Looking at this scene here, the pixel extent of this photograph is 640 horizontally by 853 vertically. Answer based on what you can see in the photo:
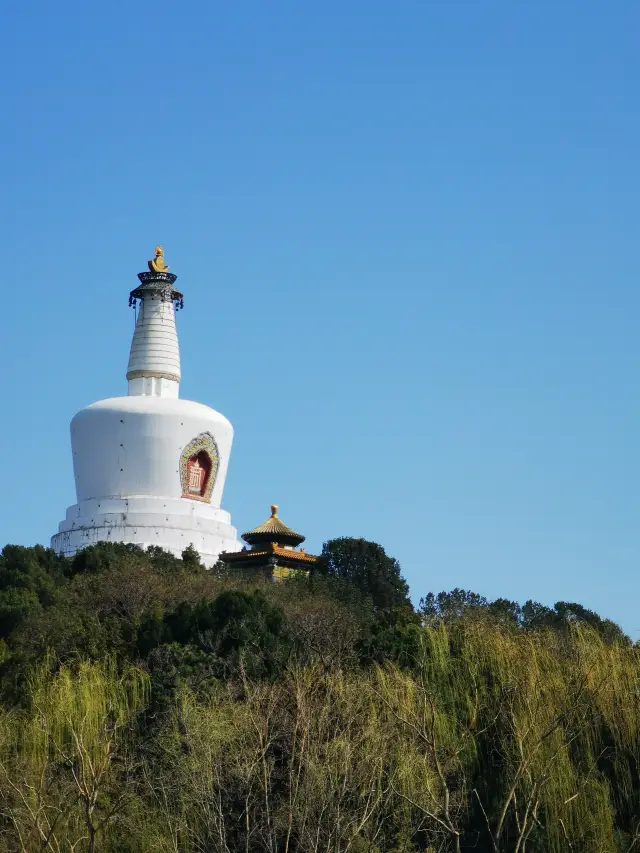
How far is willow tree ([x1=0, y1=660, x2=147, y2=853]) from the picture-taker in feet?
63.5

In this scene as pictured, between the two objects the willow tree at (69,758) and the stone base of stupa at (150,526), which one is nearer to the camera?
the willow tree at (69,758)

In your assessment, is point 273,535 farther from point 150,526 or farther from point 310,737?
point 310,737

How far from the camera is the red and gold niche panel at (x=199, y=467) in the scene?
141 feet

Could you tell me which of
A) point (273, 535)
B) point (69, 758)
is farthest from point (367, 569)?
point (69, 758)

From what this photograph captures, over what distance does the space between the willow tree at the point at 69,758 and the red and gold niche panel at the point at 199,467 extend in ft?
56.9

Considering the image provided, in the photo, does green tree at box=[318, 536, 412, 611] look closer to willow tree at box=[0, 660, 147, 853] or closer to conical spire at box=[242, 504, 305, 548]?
conical spire at box=[242, 504, 305, 548]

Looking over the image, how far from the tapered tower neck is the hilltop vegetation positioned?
54.0ft

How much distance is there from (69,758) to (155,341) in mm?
24253

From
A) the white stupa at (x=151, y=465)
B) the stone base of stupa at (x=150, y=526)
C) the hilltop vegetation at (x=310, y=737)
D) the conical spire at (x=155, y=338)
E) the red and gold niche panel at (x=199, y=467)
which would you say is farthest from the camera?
the conical spire at (x=155, y=338)

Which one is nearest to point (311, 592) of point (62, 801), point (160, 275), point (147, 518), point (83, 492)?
point (147, 518)

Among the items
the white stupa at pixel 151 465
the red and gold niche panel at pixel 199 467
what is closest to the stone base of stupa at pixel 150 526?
the white stupa at pixel 151 465

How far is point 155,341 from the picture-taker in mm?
44406

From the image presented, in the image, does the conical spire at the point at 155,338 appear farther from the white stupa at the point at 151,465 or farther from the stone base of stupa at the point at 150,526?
the stone base of stupa at the point at 150,526

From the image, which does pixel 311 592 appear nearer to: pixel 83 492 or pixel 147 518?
pixel 147 518
